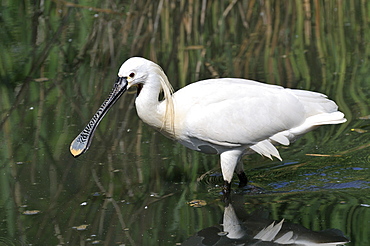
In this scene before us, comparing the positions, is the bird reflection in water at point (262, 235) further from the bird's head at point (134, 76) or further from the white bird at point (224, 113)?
the bird's head at point (134, 76)

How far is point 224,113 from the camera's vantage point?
5.77 meters

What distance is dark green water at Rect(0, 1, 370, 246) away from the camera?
17.4 feet

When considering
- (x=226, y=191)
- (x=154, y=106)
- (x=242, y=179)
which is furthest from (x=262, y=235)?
(x=154, y=106)

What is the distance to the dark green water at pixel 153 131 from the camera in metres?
5.31

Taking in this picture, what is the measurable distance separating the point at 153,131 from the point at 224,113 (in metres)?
1.66

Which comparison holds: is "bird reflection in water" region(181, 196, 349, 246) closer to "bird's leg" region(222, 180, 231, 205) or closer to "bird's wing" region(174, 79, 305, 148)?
"bird's leg" region(222, 180, 231, 205)

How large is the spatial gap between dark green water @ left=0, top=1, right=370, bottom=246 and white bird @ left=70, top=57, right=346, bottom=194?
359 mm

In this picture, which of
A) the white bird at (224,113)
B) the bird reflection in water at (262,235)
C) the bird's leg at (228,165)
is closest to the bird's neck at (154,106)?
the white bird at (224,113)

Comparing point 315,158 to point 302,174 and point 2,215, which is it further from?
point 2,215

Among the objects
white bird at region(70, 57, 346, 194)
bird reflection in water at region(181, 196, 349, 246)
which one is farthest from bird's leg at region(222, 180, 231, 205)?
bird reflection in water at region(181, 196, 349, 246)

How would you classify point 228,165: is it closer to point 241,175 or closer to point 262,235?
point 241,175

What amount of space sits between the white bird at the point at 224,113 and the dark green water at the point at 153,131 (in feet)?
1.18

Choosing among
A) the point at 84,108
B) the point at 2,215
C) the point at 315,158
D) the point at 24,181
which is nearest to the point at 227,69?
the point at 84,108

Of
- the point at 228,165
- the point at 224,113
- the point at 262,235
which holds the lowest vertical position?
the point at 262,235
